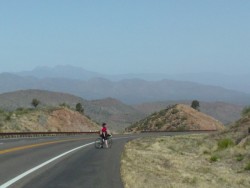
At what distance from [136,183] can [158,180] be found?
1.14m

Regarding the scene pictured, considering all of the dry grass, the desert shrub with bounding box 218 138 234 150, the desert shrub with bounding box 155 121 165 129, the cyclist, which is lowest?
the dry grass

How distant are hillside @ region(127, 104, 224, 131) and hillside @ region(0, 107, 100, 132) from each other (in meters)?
10.9

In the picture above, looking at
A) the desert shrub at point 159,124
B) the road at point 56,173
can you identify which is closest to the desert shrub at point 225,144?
the road at point 56,173

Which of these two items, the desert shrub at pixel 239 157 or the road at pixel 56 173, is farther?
the desert shrub at pixel 239 157

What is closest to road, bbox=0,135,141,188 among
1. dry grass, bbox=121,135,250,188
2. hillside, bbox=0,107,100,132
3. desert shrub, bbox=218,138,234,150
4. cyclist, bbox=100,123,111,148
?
dry grass, bbox=121,135,250,188

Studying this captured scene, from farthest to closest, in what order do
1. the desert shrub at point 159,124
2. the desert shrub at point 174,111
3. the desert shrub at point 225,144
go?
the desert shrub at point 174,111, the desert shrub at point 159,124, the desert shrub at point 225,144

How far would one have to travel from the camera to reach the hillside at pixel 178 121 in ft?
309

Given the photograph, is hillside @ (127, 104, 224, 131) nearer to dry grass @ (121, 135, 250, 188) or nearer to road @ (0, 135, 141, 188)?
dry grass @ (121, 135, 250, 188)

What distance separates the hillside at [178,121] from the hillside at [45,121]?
1086 cm

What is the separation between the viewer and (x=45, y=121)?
270 ft

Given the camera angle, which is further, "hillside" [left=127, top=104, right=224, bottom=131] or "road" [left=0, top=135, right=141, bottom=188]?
"hillside" [left=127, top=104, right=224, bottom=131]

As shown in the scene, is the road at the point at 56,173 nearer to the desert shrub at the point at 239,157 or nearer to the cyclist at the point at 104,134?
the desert shrub at the point at 239,157

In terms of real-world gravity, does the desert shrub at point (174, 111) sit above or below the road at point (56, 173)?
above

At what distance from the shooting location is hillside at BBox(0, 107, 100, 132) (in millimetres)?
73062
